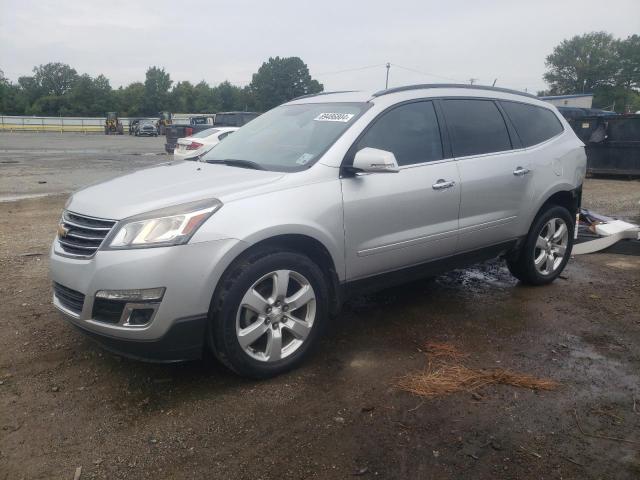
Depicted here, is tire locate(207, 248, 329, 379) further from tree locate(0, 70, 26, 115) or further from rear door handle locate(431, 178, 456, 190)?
tree locate(0, 70, 26, 115)

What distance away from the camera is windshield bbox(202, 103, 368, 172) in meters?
3.73

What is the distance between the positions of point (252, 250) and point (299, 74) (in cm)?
9767

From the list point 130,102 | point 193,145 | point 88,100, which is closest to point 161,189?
point 193,145

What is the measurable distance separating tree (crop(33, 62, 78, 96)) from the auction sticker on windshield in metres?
102

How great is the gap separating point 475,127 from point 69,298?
331 centimetres

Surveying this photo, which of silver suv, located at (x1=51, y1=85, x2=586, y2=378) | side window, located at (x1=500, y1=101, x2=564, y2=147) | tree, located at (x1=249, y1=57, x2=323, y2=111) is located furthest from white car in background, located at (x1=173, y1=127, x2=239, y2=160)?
tree, located at (x1=249, y1=57, x2=323, y2=111)

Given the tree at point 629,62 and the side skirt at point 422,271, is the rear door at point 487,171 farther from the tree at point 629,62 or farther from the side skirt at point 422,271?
the tree at point 629,62

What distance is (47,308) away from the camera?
14.8ft

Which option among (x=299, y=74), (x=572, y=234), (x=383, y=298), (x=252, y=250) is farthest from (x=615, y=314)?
(x=299, y=74)

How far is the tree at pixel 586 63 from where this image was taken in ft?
298

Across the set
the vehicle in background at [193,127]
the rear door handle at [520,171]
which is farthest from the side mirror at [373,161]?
the vehicle in background at [193,127]

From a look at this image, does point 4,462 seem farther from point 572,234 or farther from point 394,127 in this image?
point 572,234

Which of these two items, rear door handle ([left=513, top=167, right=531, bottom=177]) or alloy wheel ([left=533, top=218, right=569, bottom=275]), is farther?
alloy wheel ([left=533, top=218, right=569, bottom=275])

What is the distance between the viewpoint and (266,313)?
10.7ft
